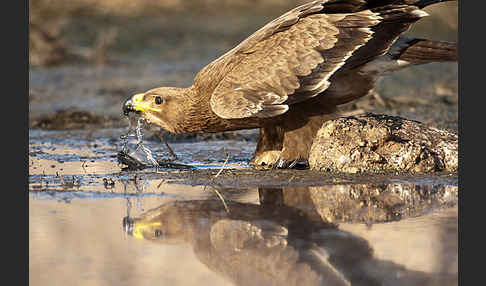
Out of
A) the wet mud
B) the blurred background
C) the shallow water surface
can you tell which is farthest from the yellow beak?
the blurred background

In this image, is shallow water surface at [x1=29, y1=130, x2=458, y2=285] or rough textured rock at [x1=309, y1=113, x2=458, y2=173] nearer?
shallow water surface at [x1=29, y1=130, x2=458, y2=285]

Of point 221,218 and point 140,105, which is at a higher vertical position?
point 140,105

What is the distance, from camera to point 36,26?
17.7 m

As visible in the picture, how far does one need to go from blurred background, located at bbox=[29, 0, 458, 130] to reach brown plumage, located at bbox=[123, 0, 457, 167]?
2798mm

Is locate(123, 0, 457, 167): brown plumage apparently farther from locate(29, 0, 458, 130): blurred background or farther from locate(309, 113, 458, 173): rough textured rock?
locate(29, 0, 458, 130): blurred background

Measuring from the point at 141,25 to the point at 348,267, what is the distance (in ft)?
53.3

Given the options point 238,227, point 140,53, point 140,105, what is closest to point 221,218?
point 238,227

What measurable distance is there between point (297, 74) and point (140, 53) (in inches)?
468

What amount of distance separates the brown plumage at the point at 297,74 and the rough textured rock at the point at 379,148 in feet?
1.47

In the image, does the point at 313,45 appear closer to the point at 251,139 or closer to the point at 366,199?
the point at 366,199

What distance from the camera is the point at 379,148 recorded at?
8008mm

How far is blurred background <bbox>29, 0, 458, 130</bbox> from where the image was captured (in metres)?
13.3

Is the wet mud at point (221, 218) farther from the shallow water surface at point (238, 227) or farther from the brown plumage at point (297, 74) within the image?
the brown plumage at point (297, 74)

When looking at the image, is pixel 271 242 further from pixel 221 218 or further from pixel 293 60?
pixel 293 60
